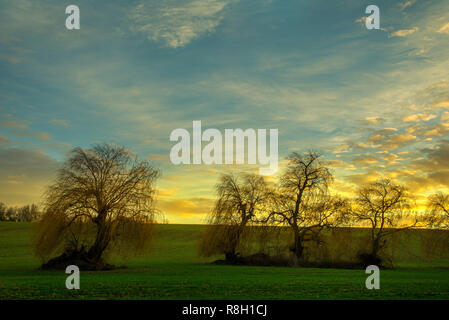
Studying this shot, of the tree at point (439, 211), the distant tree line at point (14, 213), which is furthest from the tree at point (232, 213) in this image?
the distant tree line at point (14, 213)

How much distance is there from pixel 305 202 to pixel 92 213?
21.2 metres

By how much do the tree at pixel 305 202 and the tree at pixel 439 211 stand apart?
527 inches

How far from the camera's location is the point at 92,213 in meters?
32.1

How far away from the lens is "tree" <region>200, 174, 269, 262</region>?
42062 millimetres

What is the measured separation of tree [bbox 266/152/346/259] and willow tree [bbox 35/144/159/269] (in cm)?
1483

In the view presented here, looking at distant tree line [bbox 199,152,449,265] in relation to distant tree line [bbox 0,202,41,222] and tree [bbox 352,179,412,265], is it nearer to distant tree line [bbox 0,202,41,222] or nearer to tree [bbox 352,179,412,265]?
tree [bbox 352,179,412,265]

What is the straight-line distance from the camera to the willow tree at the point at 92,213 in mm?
31141

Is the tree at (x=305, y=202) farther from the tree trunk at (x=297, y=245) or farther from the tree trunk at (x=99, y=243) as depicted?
the tree trunk at (x=99, y=243)

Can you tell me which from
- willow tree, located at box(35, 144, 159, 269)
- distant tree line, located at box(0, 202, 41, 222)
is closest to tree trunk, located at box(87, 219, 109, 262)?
willow tree, located at box(35, 144, 159, 269)

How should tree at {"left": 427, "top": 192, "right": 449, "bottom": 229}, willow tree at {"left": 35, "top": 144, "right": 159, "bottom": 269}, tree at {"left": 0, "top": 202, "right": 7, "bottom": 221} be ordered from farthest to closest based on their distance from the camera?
tree at {"left": 0, "top": 202, "right": 7, "bottom": 221}
tree at {"left": 427, "top": 192, "right": 449, "bottom": 229}
willow tree at {"left": 35, "top": 144, "right": 159, "bottom": 269}

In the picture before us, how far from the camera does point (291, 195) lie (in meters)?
41.6
